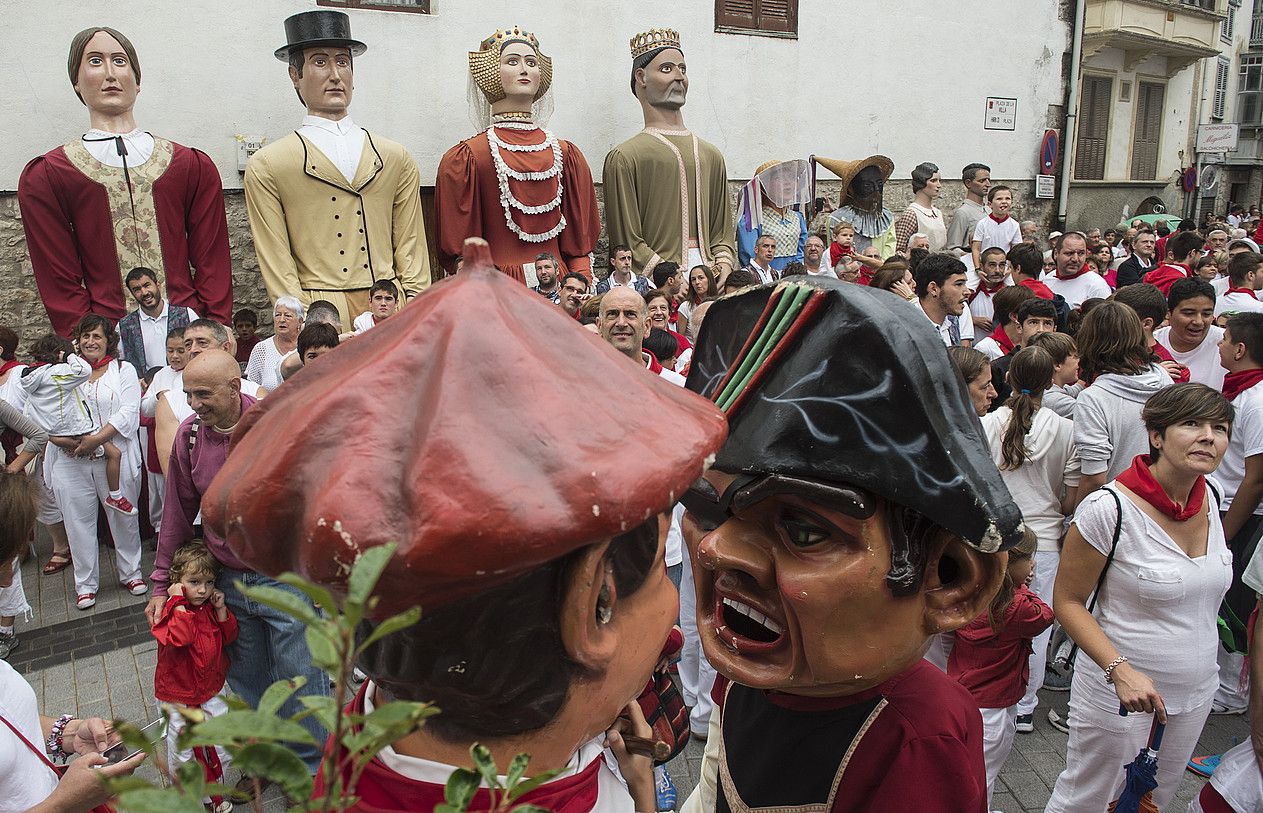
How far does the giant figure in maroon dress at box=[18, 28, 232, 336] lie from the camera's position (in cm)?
575

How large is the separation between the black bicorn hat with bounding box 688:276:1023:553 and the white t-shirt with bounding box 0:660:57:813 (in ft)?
4.99

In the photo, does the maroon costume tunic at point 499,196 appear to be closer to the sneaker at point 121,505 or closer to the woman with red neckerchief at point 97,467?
the woman with red neckerchief at point 97,467

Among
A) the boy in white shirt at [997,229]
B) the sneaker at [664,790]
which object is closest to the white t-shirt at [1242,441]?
the sneaker at [664,790]

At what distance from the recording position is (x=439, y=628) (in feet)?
3.56

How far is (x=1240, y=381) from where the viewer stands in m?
4.17

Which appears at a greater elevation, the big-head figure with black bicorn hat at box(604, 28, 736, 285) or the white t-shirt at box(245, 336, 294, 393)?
the big-head figure with black bicorn hat at box(604, 28, 736, 285)

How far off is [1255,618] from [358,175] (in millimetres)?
5641

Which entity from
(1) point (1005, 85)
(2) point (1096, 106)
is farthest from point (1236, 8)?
(1) point (1005, 85)

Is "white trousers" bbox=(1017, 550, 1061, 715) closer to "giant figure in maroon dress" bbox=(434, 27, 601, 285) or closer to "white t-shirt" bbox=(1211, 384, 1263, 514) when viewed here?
"white t-shirt" bbox=(1211, 384, 1263, 514)

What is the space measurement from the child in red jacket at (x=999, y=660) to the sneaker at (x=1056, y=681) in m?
1.36

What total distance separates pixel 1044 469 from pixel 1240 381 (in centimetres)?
120

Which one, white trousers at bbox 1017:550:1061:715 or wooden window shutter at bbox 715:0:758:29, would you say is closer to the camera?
white trousers at bbox 1017:550:1061:715

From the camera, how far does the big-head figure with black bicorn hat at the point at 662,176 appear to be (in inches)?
322

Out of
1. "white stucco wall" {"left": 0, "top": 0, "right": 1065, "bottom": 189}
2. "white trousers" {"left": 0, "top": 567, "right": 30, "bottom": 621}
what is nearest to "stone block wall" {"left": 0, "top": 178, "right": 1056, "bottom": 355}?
"white stucco wall" {"left": 0, "top": 0, "right": 1065, "bottom": 189}
